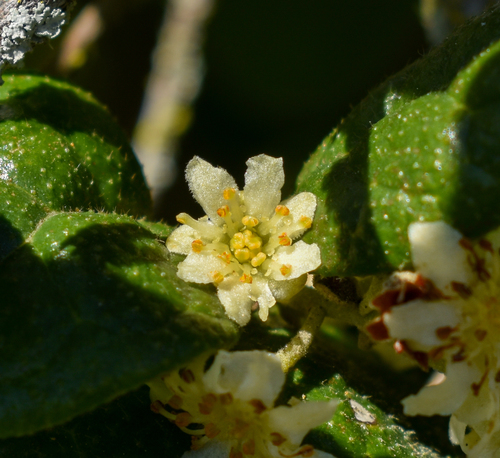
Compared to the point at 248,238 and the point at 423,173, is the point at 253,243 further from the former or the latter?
the point at 423,173

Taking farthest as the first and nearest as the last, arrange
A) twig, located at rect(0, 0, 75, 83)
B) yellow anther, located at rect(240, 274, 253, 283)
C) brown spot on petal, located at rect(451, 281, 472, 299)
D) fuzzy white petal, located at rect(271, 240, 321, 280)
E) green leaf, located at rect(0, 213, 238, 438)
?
1. twig, located at rect(0, 0, 75, 83)
2. yellow anther, located at rect(240, 274, 253, 283)
3. fuzzy white petal, located at rect(271, 240, 321, 280)
4. brown spot on petal, located at rect(451, 281, 472, 299)
5. green leaf, located at rect(0, 213, 238, 438)

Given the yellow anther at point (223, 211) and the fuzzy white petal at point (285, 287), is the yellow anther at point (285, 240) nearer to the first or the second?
the fuzzy white petal at point (285, 287)

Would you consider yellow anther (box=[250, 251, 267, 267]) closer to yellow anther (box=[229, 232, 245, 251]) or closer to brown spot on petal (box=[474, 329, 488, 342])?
yellow anther (box=[229, 232, 245, 251])

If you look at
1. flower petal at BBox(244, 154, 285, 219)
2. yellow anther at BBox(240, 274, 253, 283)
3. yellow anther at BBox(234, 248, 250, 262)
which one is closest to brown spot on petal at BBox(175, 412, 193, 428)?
yellow anther at BBox(240, 274, 253, 283)

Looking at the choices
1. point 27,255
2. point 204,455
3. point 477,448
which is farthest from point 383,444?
point 27,255

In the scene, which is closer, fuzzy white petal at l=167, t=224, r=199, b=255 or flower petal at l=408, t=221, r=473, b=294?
flower petal at l=408, t=221, r=473, b=294
